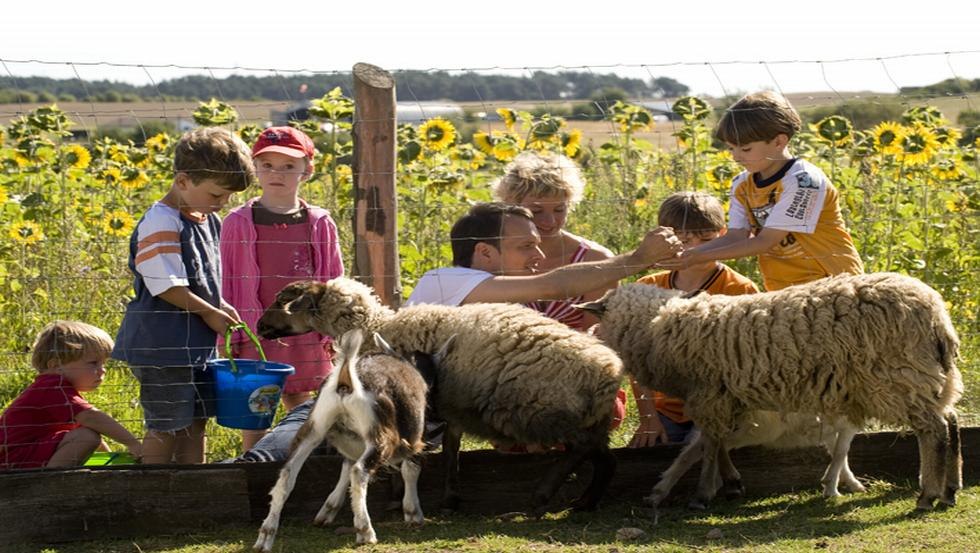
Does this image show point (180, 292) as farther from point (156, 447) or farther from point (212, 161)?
point (156, 447)

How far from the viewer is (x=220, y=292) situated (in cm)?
602

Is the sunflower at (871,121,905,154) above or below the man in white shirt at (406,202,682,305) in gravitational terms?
above

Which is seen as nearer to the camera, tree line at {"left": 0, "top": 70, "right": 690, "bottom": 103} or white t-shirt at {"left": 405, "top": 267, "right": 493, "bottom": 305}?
white t-shirt at {"left": 405, "top": 267, "right": 493, "bottom": 305}

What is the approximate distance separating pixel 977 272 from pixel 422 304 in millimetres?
4605

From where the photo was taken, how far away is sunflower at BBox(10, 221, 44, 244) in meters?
8.88

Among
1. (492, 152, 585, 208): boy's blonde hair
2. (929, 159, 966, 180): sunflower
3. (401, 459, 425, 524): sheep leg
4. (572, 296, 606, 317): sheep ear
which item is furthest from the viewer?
(929, 159, 966, 180): sunflower

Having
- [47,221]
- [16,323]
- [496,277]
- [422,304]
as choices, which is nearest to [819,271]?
[496,277]

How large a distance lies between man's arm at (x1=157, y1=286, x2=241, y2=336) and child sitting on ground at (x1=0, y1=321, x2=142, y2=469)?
1.84 feet

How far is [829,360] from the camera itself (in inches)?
210

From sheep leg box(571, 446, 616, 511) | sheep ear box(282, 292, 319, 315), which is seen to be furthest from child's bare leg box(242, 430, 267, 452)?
sheep leg box(571, 446, 616, 511)

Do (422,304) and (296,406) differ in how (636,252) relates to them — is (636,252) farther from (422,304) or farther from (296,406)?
(296,406)

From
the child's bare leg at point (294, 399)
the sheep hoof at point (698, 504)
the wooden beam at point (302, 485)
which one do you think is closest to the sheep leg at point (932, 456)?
the wooden beam at point (302, 485)

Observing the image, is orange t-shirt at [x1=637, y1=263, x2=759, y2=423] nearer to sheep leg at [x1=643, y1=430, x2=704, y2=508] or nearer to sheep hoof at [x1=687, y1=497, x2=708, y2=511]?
sheep leg at [x1=643, y1=430, x2=704, y2=508]

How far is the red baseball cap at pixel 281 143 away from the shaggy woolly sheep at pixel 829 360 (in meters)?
2.19
